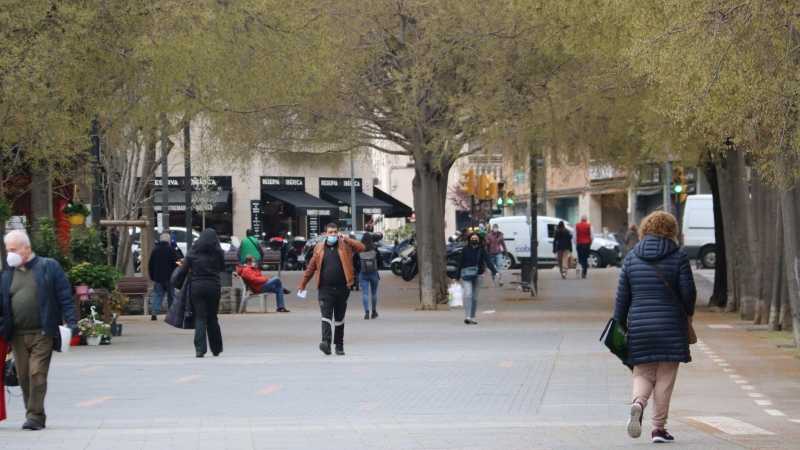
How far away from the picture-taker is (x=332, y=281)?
16281mm

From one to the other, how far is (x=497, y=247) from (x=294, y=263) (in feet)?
48.2

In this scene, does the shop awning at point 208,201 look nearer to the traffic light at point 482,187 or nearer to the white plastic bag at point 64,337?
the traffic light at point 482,187

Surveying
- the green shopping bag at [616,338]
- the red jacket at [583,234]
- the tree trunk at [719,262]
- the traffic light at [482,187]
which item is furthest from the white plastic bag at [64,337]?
the red jacket at [583,234]

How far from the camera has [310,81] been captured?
20.9 m

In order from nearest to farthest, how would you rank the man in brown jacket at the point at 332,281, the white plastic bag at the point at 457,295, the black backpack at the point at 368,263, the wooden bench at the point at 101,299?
the man in brown jacket at the point at 332,281 < the wooden bench at the point at 101,299 < the white plastic bag at the point at 457,295 < the black backpack at the point at 368,263

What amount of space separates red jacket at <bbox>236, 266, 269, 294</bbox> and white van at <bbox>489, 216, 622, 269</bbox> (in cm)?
1937

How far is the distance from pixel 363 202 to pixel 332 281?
4542 centimetres

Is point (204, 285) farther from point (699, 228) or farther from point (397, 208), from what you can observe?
point (397, 208)

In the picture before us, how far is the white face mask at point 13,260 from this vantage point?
9523 mm

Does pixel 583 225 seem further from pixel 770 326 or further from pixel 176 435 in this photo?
pixel 176 435

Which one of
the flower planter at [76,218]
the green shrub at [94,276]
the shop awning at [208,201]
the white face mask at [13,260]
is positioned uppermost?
the shop awning at [208,201]

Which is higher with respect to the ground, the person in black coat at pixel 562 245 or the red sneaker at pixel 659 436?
the person in black coat at pixel 562 245

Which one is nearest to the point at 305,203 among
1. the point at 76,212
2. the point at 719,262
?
the point at 719,262

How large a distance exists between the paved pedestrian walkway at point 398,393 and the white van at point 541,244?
23395mm
